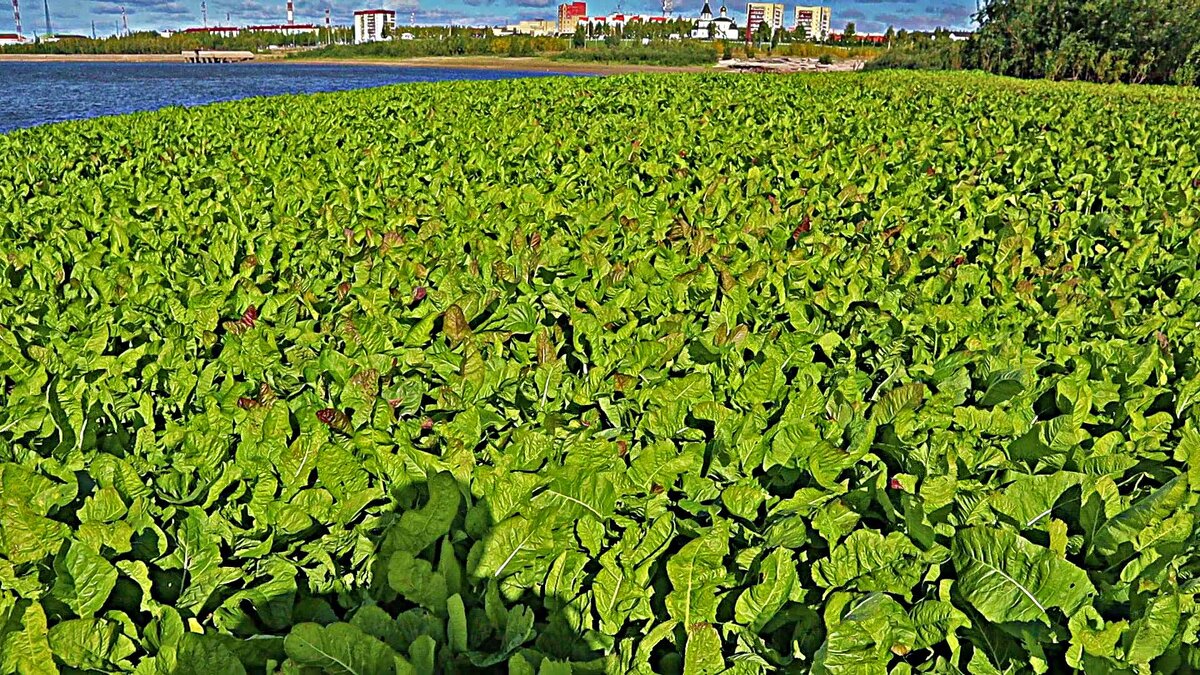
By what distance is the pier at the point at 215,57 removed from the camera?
11281 centimetres

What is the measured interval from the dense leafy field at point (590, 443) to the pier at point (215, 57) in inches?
4706

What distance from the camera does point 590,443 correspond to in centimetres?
191

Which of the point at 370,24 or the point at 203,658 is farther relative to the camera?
the point at 370,24

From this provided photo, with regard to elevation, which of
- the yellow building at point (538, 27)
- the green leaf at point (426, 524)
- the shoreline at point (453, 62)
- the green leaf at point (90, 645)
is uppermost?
the yellow building at point (538, 27)

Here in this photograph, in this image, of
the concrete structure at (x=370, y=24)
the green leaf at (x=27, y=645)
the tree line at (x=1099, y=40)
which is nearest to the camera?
the green leaf at (x=27, y=645)

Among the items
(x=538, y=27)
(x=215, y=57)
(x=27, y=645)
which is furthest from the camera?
(x=538, y=27)

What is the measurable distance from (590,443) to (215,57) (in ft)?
428

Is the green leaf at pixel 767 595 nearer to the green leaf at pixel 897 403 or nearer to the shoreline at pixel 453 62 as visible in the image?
the green leaf at pixel 897 403

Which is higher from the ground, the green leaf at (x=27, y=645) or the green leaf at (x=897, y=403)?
the green leaf at (x=897, y=403)

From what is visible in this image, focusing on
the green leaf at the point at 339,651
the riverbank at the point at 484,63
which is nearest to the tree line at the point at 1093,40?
the green leaf at the point at 339,651

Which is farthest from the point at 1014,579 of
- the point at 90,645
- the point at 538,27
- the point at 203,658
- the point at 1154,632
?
the point at 538,27

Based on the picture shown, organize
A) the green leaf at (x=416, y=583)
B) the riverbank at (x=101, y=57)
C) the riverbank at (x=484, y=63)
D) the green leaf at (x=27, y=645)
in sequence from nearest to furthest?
the green leaf at (x=27, y=645) → the green leaf at (x=416, y=583) → the riverbank at (x=484, y=63) → the riverbank at (x=101, y=57)

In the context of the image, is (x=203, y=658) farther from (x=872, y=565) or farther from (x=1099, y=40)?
(x=1099, y=40)

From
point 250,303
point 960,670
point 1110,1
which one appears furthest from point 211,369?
point 1110,1
